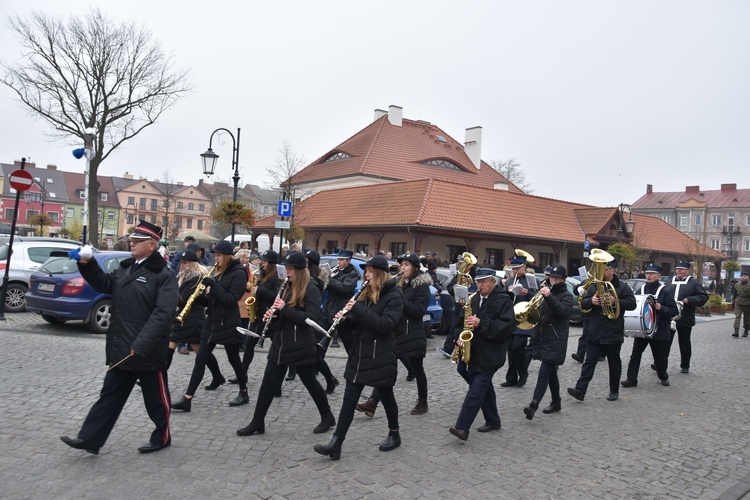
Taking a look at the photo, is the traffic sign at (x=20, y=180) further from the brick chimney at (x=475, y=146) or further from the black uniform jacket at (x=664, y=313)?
the brick chimney at (x=475, y=146)

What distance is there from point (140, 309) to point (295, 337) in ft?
4.70

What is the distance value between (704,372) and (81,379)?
1020cm

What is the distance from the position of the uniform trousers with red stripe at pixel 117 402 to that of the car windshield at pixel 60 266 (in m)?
6.93

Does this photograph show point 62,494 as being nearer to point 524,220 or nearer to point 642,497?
point 642,497

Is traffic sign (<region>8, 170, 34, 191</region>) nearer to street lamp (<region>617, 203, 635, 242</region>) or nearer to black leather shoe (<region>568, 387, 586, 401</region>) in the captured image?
black leather shoe (<region>568, 387, 586, 401</region>)

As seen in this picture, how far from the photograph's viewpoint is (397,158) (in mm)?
44844

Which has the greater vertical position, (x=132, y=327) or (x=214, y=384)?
(x=132, y=327)

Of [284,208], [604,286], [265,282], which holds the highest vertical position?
[284,208]

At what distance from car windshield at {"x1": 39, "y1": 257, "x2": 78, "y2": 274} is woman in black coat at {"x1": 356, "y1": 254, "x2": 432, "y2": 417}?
7051 millimetres

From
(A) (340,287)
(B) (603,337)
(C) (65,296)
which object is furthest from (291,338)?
(C) (65,296)

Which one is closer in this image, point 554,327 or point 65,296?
point 554,327

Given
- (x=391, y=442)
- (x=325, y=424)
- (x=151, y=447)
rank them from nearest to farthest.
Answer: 1. (x=151, y=447)
2. (x=391, y=442)
3. (x=325, y=424)

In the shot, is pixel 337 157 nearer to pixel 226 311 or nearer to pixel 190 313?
pixel 190 313

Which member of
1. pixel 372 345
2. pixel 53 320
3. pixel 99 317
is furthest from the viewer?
pixel 53 320
